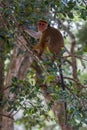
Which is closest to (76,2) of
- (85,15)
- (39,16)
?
(85,15)

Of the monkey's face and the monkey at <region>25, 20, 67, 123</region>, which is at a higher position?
the monkey's face

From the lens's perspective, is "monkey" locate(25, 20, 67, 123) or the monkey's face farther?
the monkey's face

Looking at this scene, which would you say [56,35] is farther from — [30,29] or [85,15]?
[85,15]

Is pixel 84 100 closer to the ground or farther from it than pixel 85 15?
closer to the ground

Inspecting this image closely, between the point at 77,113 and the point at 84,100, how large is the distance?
0.69ft

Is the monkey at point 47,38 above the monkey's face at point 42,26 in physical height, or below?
below

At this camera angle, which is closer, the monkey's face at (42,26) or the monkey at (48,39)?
the monkey at (48,39)

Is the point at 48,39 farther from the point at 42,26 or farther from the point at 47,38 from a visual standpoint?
the point at 42,26

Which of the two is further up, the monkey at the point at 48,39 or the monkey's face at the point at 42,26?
the monkey's face at the point at 42,26

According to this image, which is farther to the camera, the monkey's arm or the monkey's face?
the monkey's face

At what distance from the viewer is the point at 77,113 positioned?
7.76 feet

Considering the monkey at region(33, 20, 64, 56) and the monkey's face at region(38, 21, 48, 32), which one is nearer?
the monkey at region(33, 20, 64, 56)

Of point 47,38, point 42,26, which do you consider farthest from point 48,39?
point 42,26

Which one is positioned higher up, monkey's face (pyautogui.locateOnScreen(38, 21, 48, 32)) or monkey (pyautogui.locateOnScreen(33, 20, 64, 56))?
monkey's face (pyautogui.locateOnScreen(38, 21, 48, 32))
